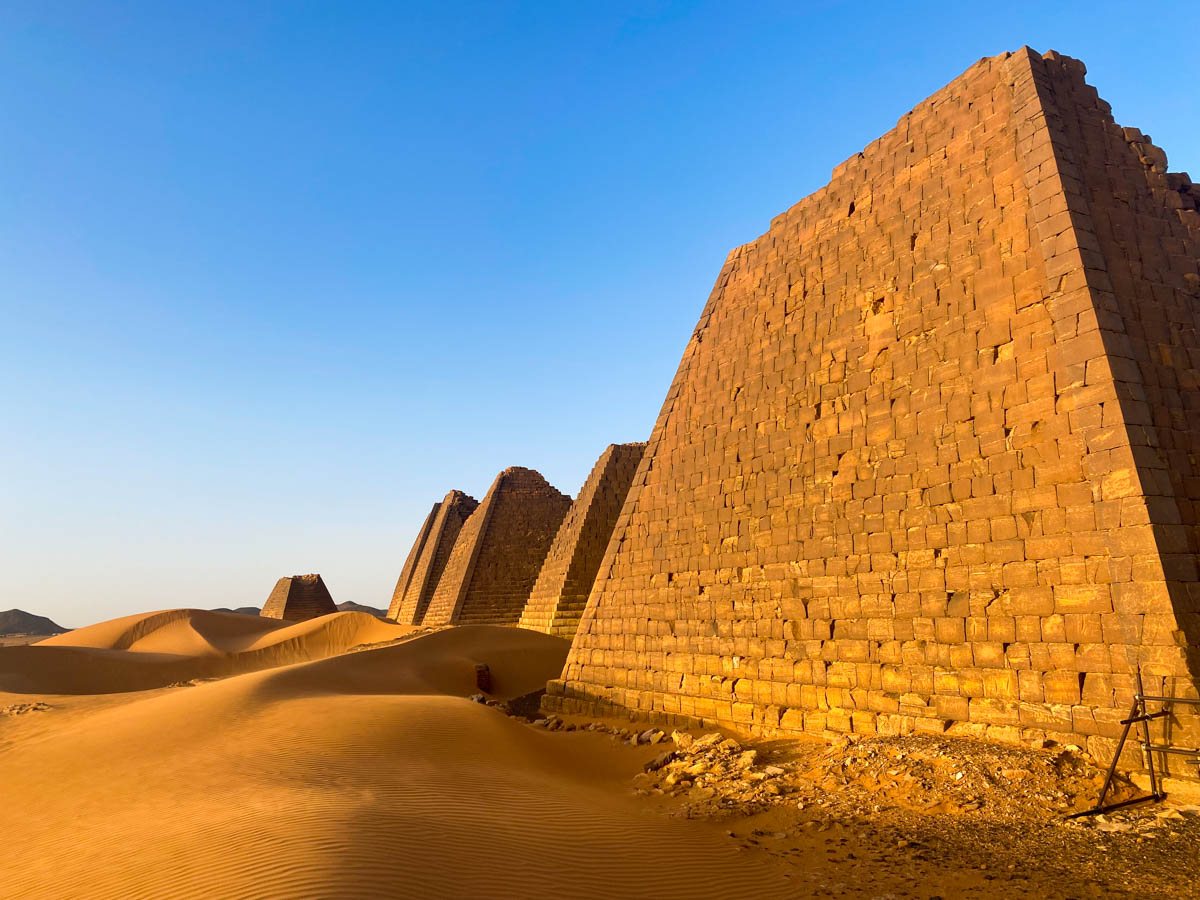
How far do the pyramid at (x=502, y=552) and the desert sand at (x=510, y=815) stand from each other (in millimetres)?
17743

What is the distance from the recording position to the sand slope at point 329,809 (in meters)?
4.14

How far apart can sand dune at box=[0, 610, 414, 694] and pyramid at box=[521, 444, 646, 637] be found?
6.67m

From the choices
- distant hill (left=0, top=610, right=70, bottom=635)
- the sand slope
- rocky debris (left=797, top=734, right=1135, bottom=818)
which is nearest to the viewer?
the sand slope

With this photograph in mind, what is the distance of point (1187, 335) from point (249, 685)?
1313cm

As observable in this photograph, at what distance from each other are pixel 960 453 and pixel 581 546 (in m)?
14.2

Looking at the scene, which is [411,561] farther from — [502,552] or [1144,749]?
[1144,749]

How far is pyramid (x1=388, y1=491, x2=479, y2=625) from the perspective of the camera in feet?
116

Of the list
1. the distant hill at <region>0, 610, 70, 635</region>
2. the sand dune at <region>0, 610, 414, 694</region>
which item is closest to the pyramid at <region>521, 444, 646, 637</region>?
the sand dune at <region>0, 610, 414, 694</region>

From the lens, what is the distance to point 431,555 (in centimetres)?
3644

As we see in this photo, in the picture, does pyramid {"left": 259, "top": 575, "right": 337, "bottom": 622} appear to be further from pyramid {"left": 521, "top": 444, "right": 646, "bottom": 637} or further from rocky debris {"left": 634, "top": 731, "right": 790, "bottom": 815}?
rocky debris {"left": 634, "top": 731, "right": 790, "bottom": 815}

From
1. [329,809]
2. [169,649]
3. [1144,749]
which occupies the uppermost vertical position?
[169,649]

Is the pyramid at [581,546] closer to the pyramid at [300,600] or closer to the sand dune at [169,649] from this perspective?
the sand dune at [169,649]

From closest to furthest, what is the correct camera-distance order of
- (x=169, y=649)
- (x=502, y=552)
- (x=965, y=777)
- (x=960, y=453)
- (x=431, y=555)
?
(x=965, y=777) < (x=960, y=453) < (x=169, y=649) < (x=502, y=552) < (x=431, y=555)

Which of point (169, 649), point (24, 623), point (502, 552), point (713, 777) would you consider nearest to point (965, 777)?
point (713, 777)
